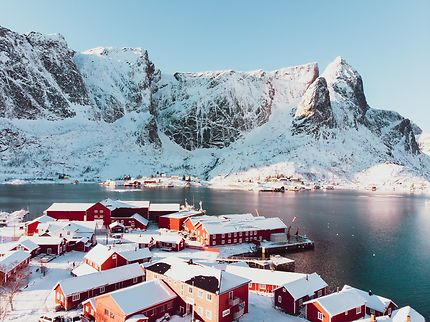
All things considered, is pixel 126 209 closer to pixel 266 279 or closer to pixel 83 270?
pixel 83 270

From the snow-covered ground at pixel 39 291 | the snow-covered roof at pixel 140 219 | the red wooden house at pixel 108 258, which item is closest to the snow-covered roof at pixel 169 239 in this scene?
the red wooden house at pixel 108 258

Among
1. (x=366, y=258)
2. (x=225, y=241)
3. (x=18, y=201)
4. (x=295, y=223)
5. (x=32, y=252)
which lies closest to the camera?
(x=32, y=252)

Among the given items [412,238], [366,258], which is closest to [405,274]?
[366,258]

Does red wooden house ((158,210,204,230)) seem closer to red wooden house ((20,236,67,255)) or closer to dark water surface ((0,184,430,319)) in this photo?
dark water surface ((0,184,430,319))

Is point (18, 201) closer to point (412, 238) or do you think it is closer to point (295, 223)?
point (295, 223)

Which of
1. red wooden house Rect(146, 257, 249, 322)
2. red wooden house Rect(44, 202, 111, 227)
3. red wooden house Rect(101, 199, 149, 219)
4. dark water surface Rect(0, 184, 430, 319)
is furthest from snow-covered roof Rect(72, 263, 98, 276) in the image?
red wooden house Rect(101, 199, 149, 219)

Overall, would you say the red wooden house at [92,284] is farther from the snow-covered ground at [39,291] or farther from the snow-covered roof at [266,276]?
the snow-covered roof at [266,276]

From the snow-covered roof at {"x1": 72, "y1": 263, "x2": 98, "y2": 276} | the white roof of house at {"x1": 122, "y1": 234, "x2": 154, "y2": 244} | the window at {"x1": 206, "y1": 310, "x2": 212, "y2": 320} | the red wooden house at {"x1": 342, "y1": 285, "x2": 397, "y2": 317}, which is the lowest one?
the red wooden house at {"x1": 342, "y1": 285, "x2": 397, "y2": 317}
